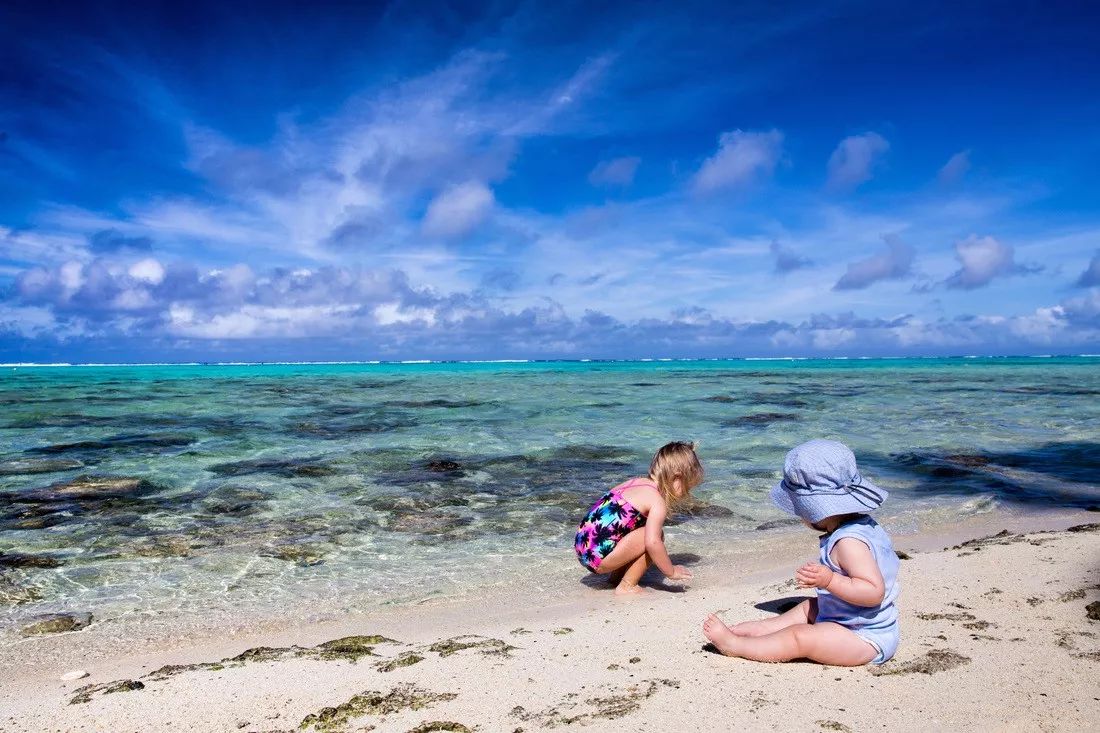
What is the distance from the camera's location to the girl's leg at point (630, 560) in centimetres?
629

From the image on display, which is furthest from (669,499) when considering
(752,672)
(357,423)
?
(357,423)

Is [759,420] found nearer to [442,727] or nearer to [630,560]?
[630,560]

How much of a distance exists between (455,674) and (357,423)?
Result: 56.6 ft

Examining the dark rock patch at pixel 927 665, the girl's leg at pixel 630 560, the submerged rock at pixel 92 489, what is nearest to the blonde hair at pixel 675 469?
the girl's leg at pixel 630 560

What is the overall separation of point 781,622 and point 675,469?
76.3 inches

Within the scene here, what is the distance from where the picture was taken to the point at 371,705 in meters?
3.71

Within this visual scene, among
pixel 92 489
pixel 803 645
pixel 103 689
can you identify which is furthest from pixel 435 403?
pixel 803 645

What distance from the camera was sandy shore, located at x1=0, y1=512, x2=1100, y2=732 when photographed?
3.51 meters

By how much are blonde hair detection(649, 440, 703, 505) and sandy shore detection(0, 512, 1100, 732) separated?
3.06 ft

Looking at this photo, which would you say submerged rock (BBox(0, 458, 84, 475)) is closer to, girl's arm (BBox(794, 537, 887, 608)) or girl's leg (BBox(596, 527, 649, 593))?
girl's leg (BBox(596, 527, 649, 593))

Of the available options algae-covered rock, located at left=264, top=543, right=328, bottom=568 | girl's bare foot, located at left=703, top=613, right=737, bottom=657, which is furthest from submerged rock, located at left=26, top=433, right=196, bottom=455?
girl's bare foot, located at left=703, top=613, right=737, bottom=657

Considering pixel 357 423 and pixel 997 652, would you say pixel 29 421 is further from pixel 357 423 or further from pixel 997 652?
pixel 997 652

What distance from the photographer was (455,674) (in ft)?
13.6

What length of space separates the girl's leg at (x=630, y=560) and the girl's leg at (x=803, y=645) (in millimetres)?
2047
